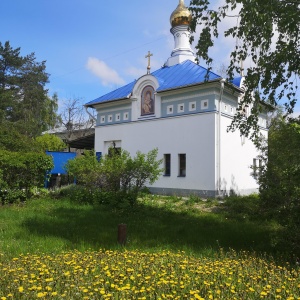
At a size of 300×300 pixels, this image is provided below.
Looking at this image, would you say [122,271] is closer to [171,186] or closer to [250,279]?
[250,279]

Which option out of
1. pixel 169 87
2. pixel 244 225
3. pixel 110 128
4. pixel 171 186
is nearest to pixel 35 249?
pixel 244 225

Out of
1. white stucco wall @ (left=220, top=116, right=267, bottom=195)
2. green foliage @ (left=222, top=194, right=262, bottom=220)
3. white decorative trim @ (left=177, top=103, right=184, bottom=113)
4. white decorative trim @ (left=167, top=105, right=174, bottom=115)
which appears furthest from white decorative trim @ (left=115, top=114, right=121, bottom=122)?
green foliage @ (left=222, top=194, right=262, bottom=220)

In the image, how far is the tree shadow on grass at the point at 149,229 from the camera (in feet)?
22.5

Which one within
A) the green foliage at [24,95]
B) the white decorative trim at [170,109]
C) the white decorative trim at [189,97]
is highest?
the green foliage at [24,95]

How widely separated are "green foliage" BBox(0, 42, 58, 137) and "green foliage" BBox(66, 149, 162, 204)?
22.6 metres

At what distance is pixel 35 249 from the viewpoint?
6.06m

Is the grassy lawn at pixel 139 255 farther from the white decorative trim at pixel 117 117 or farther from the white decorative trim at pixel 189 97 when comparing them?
the white decorative trim at pixel 117 117

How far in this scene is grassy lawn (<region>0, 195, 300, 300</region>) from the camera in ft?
12.2

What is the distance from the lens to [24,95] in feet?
126

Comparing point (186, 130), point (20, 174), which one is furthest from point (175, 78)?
point (20, 174)

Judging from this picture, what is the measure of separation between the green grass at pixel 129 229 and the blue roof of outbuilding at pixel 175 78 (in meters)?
7.46

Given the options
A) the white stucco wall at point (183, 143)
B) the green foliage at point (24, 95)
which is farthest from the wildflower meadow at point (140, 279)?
the green foliage at point (24, 95)

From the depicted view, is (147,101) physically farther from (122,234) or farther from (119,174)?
(122,234)

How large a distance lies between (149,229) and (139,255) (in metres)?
3.14
